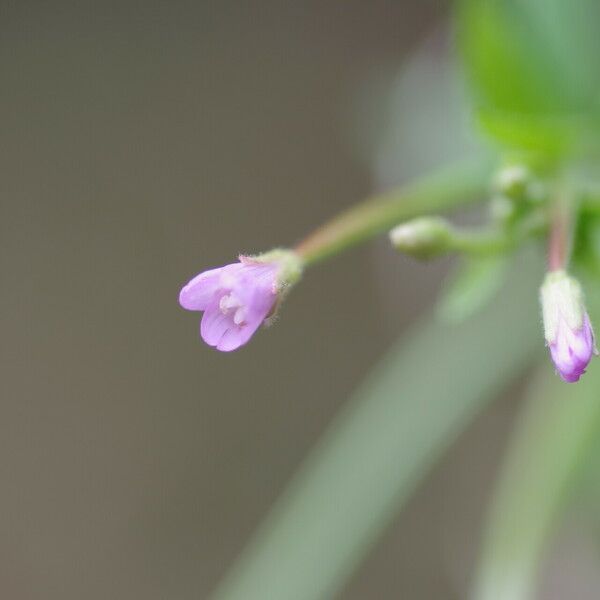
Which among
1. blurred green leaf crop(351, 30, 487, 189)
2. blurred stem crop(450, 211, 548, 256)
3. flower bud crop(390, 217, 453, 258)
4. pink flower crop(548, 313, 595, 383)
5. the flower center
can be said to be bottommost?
the flower center

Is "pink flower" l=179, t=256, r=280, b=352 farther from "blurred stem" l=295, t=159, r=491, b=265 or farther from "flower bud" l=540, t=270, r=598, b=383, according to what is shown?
"flower bud" l=540, t=270, r=598, b=383

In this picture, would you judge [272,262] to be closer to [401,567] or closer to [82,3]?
[401,567]

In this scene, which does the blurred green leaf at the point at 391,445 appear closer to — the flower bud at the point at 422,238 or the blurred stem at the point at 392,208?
the blurred stem at the point at 392,208

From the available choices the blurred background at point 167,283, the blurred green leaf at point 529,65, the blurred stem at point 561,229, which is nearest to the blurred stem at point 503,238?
Answer: the blurred stem at point 561,229

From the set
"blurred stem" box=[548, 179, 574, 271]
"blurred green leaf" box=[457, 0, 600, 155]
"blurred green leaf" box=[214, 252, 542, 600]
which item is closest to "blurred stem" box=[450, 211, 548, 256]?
"blurred stem" box=[548, 179, 574, 271]

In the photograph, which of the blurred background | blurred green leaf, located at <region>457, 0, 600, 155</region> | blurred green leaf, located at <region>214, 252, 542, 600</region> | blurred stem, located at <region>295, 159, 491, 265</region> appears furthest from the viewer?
the blurred background

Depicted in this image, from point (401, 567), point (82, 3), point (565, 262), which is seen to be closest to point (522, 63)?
point (565, 262)

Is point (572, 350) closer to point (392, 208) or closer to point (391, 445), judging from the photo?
point (392, 208)
